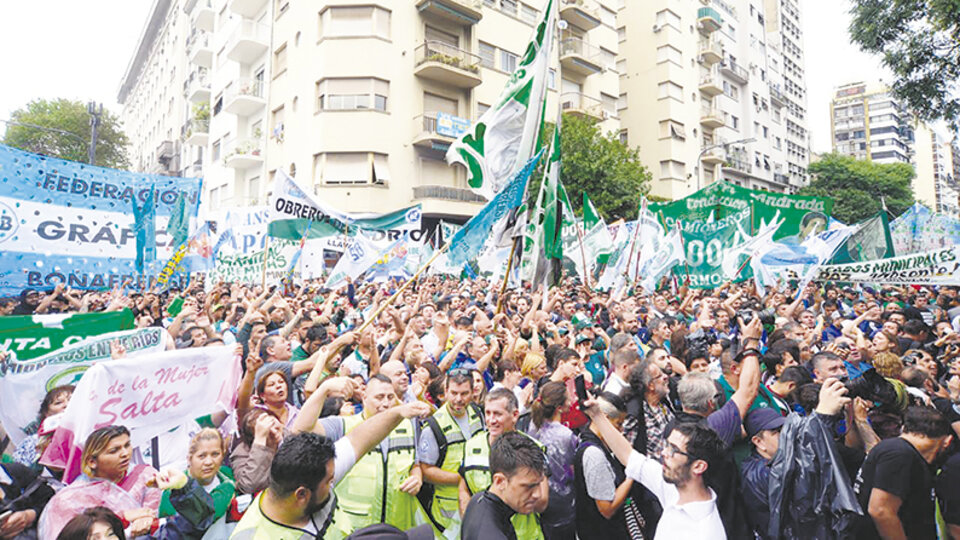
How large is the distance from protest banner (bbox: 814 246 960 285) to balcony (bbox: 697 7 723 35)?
37.6 metres

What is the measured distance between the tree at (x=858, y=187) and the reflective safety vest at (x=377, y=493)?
51159 mm

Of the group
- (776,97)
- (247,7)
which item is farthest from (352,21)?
(776,97)

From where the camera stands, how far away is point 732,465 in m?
3.03

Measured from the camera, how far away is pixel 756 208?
11680 millimetres

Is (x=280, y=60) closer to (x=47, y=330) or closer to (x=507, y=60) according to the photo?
(x=507, y=60)

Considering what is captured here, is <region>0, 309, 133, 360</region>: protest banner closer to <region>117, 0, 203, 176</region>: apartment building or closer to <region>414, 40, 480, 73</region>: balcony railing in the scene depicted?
<region>414, 40, 480, 73</region>: balcony railing

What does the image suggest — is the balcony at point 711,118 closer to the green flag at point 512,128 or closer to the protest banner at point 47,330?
the green flag at point 512,128

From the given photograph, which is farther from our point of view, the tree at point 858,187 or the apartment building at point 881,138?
the apartment building at point 881,138

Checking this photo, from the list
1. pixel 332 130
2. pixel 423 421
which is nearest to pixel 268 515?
pixel 423 421

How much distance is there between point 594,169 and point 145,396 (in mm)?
23324

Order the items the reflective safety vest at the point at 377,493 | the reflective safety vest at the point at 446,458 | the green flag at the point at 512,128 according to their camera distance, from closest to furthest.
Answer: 1. the reflective safety vest at the point at 377,493
2. the reflective safety vest at the point at 446,458
3. the green flag at the point at 512,128

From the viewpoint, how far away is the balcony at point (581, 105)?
3050 centimetres

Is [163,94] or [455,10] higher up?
[163,94]

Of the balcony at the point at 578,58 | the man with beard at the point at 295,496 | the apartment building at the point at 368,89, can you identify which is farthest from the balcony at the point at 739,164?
the man with beard at the point at 295,496
